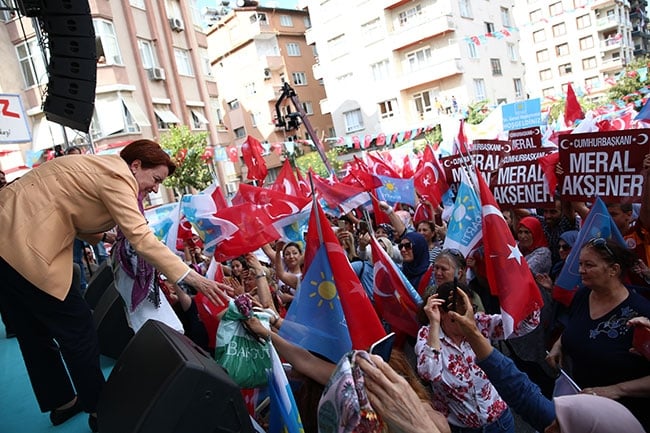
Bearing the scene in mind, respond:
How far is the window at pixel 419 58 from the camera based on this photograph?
3250cm

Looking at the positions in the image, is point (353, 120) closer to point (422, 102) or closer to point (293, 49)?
point (422, 102)

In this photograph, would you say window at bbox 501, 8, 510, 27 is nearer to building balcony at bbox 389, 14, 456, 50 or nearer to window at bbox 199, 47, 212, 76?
building balcony at bbox 389, 14, 456, 50

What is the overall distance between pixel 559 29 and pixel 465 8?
36.1 meters

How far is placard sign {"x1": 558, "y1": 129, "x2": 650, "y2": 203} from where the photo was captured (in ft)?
12.8

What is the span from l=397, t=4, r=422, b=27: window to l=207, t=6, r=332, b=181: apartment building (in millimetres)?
10864

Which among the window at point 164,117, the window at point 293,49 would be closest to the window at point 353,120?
the window at point 293,49

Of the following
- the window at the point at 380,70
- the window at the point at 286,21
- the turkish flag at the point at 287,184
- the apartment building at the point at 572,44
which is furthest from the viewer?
the apartment building at the point at 572,44

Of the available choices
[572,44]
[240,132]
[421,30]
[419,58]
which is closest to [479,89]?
[419,58]

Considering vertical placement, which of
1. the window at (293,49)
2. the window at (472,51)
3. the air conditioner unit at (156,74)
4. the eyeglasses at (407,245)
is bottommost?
the eyeglasses at (407,245)

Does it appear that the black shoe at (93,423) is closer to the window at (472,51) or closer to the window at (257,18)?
the window at (472,51)

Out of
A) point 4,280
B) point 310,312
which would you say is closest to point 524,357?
point 310,312

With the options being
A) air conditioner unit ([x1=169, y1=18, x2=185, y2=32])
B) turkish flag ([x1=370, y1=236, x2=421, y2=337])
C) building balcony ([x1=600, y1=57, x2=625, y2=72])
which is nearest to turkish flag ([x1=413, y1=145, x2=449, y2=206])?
turkish flag ([x1=370, y1=236, x2=421, y2=337])

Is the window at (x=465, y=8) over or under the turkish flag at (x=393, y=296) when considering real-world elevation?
over

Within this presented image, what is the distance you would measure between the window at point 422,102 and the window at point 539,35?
3883 centimetres
